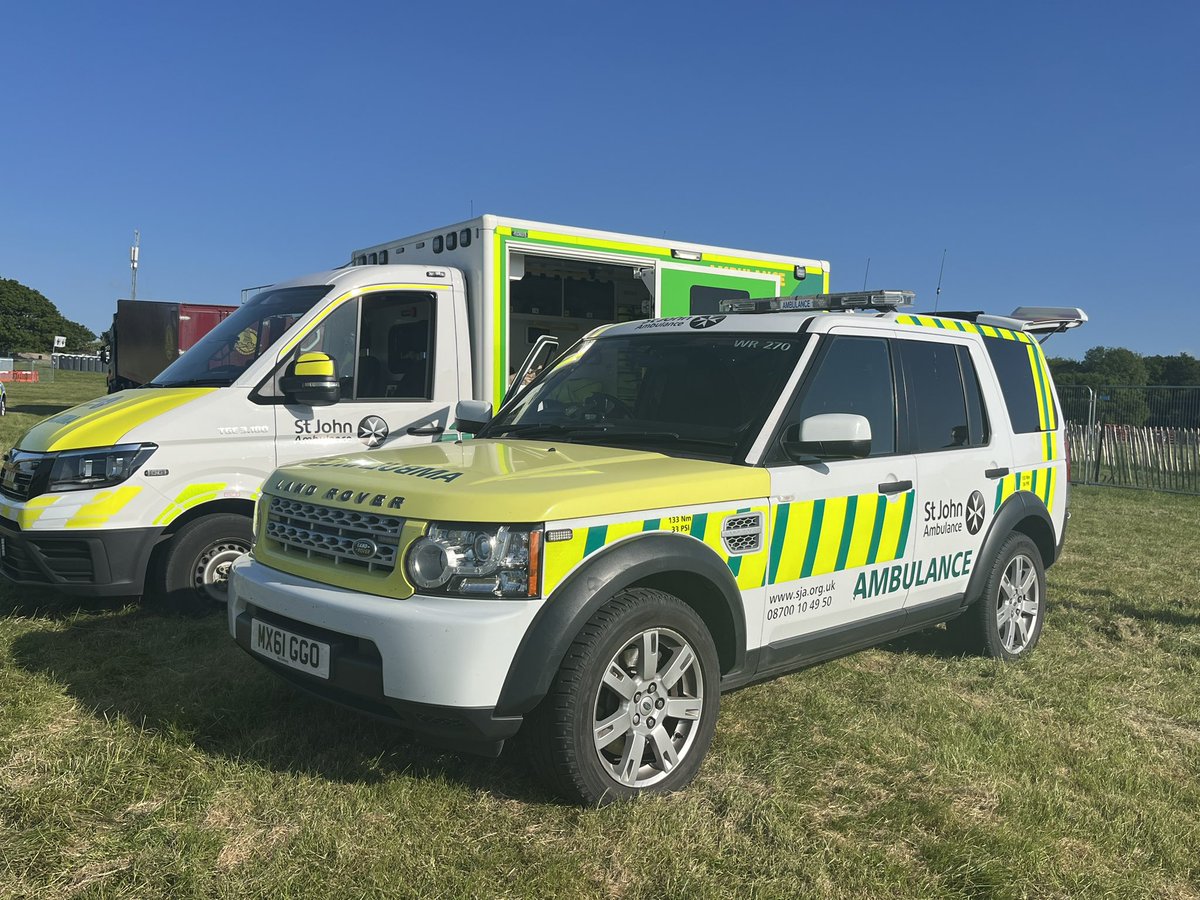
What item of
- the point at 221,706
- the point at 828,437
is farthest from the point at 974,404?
the point at 221,706

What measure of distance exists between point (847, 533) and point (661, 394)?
3.45 ft

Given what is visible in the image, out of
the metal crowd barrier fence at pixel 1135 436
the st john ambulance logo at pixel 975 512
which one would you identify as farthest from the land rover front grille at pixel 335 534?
the metal crowd barrier fence at pixel 1135 436

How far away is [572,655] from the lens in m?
3.18

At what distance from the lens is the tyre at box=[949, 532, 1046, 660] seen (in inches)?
204

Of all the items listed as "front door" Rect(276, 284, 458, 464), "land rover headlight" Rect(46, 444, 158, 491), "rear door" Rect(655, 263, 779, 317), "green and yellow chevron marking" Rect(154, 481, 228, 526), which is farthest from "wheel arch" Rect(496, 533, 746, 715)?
"rear door" Rect(655, 263, 779, 317)

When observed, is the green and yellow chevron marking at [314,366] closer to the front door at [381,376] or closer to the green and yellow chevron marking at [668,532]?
the front door at [381,376]

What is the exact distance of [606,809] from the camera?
3.29 meters

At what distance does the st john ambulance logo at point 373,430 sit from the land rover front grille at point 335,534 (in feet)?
7.23

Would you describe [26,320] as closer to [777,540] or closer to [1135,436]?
[1135,436]

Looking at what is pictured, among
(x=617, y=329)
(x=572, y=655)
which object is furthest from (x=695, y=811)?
(x=617, y=329)

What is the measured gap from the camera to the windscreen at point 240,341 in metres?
5.77

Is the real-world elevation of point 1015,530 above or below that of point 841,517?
below

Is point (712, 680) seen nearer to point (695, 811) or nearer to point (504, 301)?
point (695, 811)

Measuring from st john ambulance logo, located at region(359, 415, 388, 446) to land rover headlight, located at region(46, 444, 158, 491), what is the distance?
1.29 meters
